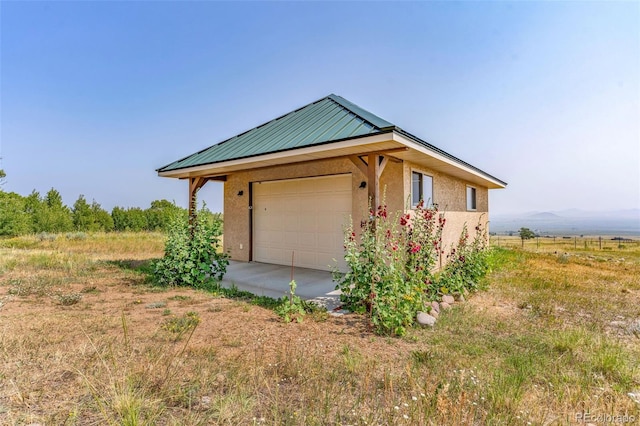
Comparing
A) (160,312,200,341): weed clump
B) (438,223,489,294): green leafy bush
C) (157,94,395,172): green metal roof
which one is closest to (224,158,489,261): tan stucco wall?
(157,94,395,172): green metal roof

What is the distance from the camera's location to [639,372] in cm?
298

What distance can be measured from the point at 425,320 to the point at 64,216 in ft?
129

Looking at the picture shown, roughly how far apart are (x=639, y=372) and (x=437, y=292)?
105 inches

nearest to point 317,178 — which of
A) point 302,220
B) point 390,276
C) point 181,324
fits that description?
point 302,220

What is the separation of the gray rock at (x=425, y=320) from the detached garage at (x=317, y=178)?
72.1 inches

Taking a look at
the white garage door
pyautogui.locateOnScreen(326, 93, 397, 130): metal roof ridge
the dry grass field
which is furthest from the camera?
the white garage door

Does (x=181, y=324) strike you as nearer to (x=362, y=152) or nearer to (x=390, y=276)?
(x=390, y=276)

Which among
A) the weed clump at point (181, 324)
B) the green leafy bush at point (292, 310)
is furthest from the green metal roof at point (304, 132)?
the weed clump at point (181, 324)

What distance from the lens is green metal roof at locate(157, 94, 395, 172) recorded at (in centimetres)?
562

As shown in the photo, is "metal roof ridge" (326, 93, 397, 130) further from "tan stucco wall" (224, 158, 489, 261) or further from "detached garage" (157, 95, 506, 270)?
"tan stucco wall" (224, 158, 489, 261)

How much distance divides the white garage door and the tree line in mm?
21227

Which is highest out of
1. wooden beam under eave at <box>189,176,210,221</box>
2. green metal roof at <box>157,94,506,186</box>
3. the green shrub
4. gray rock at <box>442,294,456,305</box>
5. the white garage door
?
green metal roof at <box>157,94,506,186</box>

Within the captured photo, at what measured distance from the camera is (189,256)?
6477 mm

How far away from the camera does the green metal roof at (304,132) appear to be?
217 inches
